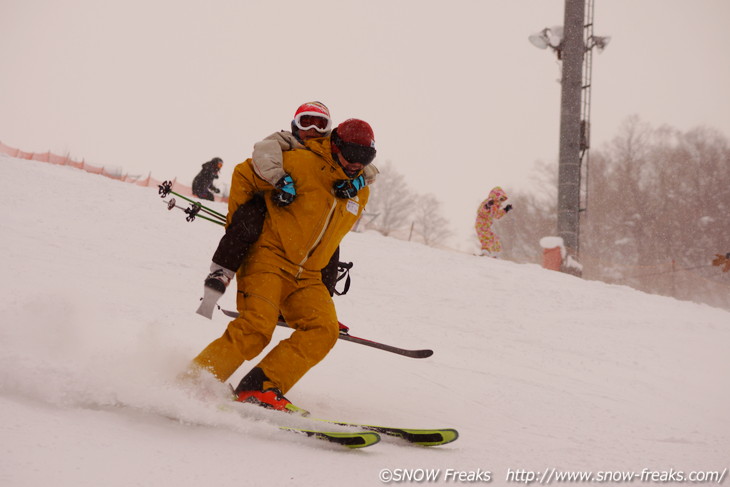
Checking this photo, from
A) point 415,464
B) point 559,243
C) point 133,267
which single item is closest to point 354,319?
point 133,267

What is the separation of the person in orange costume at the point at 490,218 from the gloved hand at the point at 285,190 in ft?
31.9

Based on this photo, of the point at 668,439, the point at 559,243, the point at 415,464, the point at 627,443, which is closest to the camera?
the point at 415,464

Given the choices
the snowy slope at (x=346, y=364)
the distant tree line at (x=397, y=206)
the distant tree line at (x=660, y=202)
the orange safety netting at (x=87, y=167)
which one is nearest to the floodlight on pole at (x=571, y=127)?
the snowy slope at (x=346, y=364)

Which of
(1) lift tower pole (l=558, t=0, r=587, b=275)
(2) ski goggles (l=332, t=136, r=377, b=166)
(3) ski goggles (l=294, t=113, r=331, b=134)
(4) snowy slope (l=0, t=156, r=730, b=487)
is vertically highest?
(1) lift tower pole (l=558, t=0, r=587, b=275)

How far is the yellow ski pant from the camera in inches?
113

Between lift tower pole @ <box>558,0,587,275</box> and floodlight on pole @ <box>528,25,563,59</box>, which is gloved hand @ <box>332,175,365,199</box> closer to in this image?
lift tower pole @ <box>558,0,587,275</box>

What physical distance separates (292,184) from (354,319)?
3894 millimetres

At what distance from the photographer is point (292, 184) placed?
3.04m

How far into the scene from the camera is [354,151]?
3.14m

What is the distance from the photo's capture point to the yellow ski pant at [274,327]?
2871 mm

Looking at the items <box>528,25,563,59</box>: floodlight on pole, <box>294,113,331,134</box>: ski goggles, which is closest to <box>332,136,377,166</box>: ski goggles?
<box>294,113,331,134</box>: ski goggles

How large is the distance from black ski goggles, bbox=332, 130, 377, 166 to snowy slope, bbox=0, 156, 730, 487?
1.41m

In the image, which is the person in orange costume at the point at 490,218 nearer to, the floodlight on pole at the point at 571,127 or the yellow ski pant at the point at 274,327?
the floodlight on pole at the point at 571,127

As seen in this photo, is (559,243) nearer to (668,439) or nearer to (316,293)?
(668,439)
